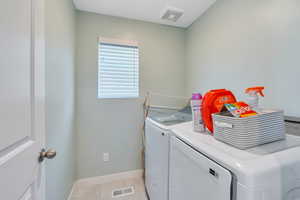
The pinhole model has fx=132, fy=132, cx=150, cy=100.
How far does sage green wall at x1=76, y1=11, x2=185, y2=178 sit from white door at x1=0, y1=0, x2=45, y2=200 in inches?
47.2

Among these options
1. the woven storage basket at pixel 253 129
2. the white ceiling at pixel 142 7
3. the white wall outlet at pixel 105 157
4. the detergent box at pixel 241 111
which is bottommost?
the white wall outlet at pixel 105 157

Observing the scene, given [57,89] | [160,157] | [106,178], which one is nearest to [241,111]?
[160,157]

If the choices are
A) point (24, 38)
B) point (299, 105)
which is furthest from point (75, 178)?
point (299, 105)

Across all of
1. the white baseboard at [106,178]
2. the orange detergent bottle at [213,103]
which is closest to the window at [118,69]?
the white baseboard at [106,178]

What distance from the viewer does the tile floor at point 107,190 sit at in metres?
1.71

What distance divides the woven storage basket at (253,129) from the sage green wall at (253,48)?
525 mm

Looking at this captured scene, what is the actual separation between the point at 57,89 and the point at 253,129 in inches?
59.3

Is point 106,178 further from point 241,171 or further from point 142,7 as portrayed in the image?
point 142,7

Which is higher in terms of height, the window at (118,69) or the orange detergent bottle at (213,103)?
the window at (118,69)

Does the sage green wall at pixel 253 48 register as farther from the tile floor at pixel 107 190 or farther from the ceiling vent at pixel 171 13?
the tile floor at pixel 107 190

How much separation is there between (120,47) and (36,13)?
1417 mm

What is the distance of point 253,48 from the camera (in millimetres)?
1244

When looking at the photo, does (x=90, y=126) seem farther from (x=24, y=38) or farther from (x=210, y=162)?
(x=210, y=162)

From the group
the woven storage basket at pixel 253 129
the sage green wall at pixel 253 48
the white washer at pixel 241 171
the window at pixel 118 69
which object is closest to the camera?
the white washer at pixel 241 171
